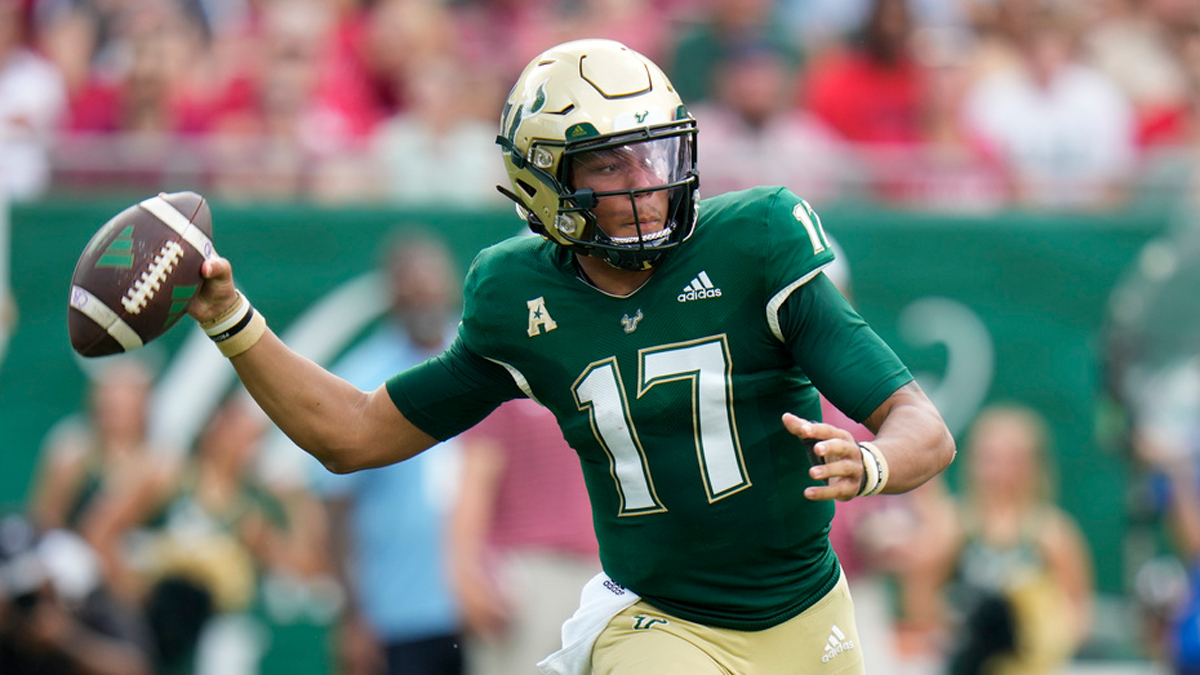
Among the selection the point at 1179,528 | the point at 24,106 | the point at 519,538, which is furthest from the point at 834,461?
the point at 24,106

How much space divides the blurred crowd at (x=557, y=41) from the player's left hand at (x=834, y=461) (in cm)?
551

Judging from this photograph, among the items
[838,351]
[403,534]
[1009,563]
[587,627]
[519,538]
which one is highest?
[838,351]

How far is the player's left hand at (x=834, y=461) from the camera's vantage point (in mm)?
3238

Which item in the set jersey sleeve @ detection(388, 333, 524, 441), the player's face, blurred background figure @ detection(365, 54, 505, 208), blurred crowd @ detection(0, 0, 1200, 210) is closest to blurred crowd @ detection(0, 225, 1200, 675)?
blurred background figure @ detection(365, 54, 505, 208)

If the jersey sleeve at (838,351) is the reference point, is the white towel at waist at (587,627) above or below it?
below

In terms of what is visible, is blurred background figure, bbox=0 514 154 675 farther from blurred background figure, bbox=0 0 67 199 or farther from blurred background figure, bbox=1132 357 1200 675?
blurred background figure, bbox=1132 357 1200 675

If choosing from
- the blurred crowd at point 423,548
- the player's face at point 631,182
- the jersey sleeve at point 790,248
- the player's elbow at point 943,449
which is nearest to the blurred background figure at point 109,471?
the blurred crowd at point 423,548

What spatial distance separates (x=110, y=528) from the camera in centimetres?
828

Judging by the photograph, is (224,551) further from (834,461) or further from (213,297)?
(834,461)

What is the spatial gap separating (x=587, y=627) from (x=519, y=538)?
12.0ft

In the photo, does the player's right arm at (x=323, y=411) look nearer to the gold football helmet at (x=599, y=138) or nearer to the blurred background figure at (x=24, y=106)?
the gold football helmet at (x=599, y=138)

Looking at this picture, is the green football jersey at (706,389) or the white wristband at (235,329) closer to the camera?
the green football jersey at (706,389)

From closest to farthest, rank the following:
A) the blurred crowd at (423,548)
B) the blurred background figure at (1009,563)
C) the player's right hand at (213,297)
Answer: the player's right hand at (213,297) < the blurred crowd at (423,548) < the blurred background figure at (1009,563)

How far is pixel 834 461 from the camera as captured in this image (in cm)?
327
